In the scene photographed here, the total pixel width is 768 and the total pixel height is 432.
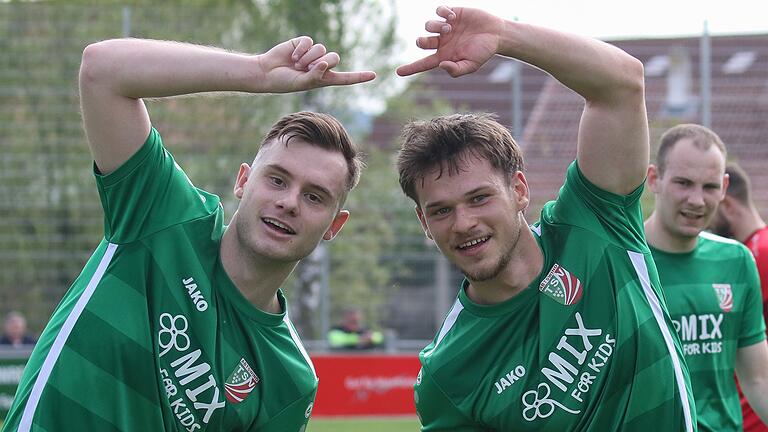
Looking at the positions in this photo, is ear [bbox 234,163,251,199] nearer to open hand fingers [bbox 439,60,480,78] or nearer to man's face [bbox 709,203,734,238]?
open hand fingers [bbox 439,60,480,78]

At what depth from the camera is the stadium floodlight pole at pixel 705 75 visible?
15328 mm

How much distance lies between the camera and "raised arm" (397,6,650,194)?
12.8 feet

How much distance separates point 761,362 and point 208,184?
11123 millimetres

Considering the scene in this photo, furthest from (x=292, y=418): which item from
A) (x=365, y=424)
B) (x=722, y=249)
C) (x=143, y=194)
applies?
(x=365, y=424)

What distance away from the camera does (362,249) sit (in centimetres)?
1587

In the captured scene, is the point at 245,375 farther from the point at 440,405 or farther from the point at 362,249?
the point at 362,249

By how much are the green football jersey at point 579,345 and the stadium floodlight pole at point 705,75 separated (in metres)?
11.6

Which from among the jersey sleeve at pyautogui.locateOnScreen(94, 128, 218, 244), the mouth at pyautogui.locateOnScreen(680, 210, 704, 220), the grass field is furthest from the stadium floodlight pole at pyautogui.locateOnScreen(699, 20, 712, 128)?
the jersey sleeve at pyautogui.locateOnScreen(94, 128, 218, 244)

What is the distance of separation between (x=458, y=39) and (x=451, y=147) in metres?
0.53

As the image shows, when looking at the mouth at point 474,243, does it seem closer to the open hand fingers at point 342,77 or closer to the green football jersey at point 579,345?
the green football jersey at point 579,345

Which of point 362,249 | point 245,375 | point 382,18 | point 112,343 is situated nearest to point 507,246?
point 245,375

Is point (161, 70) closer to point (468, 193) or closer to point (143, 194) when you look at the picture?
point (143, 194)

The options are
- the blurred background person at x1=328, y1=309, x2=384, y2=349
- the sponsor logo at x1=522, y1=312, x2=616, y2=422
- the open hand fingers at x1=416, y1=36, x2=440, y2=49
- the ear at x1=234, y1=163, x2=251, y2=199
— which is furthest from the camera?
the blurred background person at x1=328, y1=309, x2=384, y2=349

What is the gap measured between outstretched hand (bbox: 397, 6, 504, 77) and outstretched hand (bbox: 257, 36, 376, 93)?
0.75 feet
